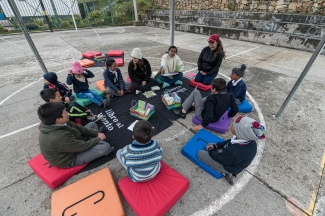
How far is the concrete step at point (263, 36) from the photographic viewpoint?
8.66 metres

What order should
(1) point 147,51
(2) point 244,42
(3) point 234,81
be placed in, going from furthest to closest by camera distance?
(2) point 244,42, (1) point 147,51, (3) point 234,81

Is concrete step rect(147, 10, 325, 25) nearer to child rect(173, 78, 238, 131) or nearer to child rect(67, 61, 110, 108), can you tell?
child rect(173, 78, 238, 131)

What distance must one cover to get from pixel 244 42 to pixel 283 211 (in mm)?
11363

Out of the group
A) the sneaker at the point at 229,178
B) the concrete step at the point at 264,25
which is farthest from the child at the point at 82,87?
the concrete step at the point at 264,25

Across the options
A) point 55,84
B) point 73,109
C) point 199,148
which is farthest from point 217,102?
point 55,84

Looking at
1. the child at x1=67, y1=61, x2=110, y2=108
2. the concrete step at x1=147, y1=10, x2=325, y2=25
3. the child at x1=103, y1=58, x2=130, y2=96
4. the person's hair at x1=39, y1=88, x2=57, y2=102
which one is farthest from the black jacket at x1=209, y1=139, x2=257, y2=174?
the concrete step at x1=147, y1=10, x2=325, y2=25

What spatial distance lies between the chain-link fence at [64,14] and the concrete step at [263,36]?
10.3 metres

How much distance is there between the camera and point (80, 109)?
3254 mm

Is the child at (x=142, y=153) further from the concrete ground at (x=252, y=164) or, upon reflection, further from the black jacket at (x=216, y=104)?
the black jacket at (x=216, y=104)

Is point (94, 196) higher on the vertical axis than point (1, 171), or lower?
higher

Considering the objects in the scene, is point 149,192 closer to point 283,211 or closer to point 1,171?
point 283,211

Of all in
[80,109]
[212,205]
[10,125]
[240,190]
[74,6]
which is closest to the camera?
[212,205]

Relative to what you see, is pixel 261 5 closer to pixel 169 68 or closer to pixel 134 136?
pixel 169 68

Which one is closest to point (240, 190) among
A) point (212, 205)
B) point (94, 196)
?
point (212, 205)
